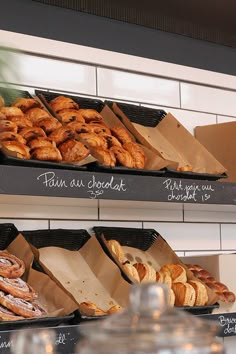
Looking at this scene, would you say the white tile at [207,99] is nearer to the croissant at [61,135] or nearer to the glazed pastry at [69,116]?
the glazed pastry at [69,116]

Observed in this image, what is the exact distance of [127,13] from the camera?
3229mm

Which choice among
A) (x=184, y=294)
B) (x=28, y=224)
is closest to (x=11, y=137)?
(x=28, y=224)

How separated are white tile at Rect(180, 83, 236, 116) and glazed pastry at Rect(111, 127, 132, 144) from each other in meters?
0.52

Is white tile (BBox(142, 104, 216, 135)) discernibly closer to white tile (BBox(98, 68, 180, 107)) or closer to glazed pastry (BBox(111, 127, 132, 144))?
white tile (BBox(98, 68, 180, 107))

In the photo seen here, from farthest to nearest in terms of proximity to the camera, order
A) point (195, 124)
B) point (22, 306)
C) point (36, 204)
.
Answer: point (195, 124), point (36, 204), point (22, 306)

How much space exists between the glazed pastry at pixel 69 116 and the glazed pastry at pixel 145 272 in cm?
49

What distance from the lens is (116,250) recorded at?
7.23 ft

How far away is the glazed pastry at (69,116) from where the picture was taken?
85.1 inches

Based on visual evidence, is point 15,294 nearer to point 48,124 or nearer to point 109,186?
point 109,186

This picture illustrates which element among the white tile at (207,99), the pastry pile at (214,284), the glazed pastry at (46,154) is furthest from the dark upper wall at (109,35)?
the pastry pile at (214,284)

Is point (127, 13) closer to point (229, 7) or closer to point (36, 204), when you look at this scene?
point (229, 7)

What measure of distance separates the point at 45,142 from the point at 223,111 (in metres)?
1.15

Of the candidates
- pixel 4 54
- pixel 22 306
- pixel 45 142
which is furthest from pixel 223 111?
pixel 4 54

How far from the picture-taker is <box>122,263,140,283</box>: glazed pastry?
2.08 m
